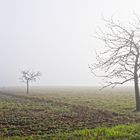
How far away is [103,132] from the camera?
15.8 meters

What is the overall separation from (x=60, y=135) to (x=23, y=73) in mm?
86563

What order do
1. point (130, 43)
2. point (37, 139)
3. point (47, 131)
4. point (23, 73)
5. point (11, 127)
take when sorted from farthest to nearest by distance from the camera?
point (23, 73)
point (130, 43)
point (11, 127)
point (47, 131)
point (37, 139)

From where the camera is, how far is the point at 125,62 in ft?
101

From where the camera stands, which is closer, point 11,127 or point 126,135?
point 126,135

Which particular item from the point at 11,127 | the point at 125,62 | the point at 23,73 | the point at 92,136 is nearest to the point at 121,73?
the point at 125,62

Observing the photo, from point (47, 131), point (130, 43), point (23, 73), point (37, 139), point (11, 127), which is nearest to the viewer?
point (37, 139)

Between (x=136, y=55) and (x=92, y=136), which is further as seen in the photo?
(x=136, y=55)

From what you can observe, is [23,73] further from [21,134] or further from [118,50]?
[21,134]

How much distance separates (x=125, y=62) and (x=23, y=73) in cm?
7272

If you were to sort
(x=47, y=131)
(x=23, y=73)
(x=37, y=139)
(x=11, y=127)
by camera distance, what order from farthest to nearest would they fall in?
(x=23, y=73) < (x=11, y=127) < (x=47, y=131) < (x=37, y=139)

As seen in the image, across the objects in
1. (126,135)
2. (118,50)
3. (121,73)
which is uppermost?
(118,50)

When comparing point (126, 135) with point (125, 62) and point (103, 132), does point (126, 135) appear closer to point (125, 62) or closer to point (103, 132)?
point (103, 132)

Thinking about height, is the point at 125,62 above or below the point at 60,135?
above

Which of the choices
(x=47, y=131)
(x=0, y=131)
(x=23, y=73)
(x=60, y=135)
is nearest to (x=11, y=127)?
(x=0, y=131)
